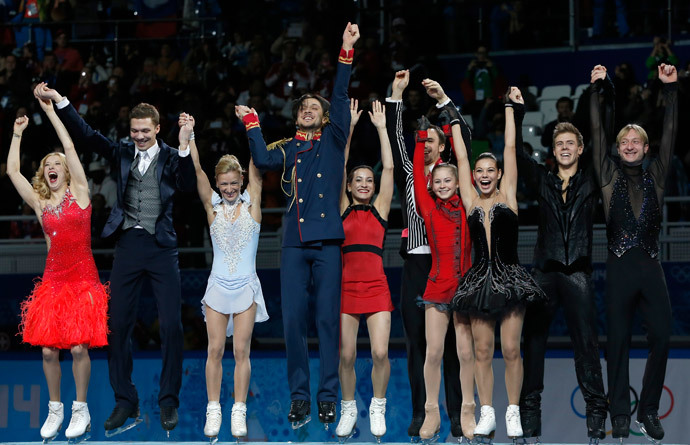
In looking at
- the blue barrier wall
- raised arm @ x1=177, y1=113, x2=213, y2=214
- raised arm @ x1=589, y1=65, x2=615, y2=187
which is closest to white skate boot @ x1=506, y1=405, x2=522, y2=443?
raised arm @ x1=589, y1=65, x2=615, y2=187

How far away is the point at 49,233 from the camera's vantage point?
6598mm

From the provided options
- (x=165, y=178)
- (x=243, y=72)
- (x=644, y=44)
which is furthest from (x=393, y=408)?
(x=644, y=44)

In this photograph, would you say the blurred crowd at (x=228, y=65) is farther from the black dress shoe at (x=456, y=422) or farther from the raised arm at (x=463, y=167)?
the black dress shoe at (x=456, y=422)

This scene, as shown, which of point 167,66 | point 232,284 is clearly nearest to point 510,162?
point 232,284

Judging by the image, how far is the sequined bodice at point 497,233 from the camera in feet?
20.2

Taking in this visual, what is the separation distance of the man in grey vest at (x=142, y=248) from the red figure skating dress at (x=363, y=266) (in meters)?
1.02

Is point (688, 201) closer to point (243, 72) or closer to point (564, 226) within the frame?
point (564, 226)

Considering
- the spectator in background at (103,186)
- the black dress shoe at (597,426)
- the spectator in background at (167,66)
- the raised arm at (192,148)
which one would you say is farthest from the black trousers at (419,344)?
the spectator in background at (167,66)

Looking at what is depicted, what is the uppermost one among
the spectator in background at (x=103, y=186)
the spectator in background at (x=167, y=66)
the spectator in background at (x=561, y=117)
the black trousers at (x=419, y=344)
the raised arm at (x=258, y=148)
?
the spectator in background at (x=167, y=66)

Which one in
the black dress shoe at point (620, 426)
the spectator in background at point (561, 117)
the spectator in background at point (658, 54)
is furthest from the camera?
the spectator in background at point (658, 54)

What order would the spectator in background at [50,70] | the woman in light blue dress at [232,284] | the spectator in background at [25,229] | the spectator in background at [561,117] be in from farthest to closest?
the spectator in background at [50,70] < the spectator in background at [25,229] < the spectator in background at [561,117] < the woman in light blue dress at [232,284]

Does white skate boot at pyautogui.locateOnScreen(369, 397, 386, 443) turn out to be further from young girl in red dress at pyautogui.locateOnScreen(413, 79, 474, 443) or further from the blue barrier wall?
the blue barrier wall

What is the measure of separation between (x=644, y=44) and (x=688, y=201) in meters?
3.17

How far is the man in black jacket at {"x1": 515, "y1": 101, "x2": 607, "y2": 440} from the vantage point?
605 cm
